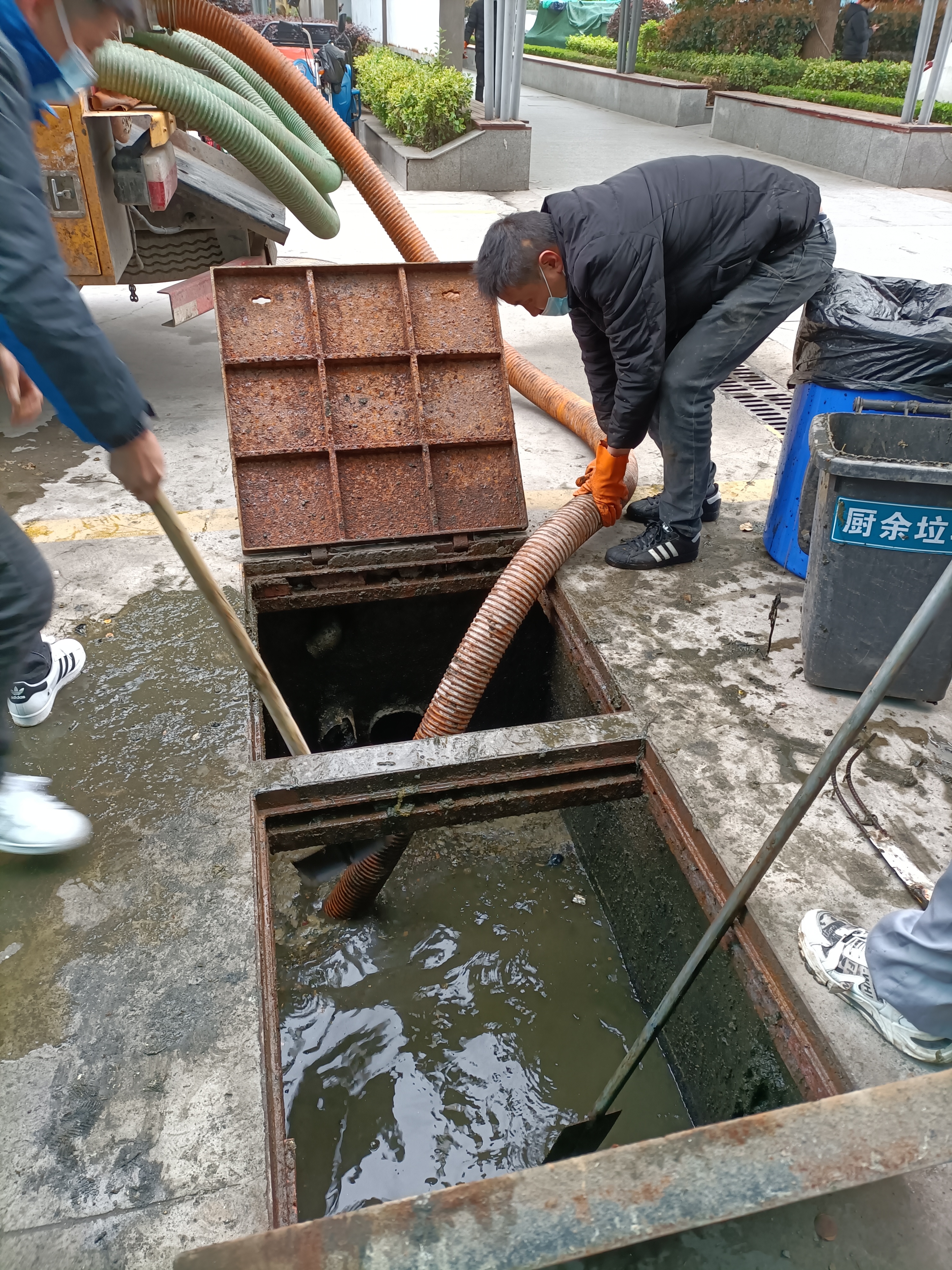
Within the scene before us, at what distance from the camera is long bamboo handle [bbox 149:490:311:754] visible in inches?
80.2

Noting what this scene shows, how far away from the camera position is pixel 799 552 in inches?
140

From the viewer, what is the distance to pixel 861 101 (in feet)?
43.8

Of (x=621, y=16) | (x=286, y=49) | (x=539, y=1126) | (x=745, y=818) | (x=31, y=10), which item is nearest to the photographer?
(x=31, y=10)

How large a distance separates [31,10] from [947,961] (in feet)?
8.26

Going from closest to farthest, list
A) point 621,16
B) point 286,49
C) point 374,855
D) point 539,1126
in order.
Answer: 1. point 539,1126
2. point 374,855
3. point 286,49
4. point 621,16

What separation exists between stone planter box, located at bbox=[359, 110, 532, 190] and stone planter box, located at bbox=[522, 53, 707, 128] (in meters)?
5.85

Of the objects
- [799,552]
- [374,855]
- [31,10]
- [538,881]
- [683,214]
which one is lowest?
[538,881]

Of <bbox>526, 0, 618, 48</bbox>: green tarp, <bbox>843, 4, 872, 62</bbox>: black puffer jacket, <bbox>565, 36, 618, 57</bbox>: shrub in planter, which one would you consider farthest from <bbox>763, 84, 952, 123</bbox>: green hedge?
<bbox>526, 0, 618, 48</bbox>: green tarp

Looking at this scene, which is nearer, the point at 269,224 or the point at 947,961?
the point at 947,961

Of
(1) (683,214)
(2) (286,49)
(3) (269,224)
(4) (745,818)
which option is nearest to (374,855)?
(4) (745,818)

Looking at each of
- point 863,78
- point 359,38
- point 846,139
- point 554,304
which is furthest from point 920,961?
point 359,38

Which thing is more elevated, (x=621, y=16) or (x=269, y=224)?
(x=621, y=16)

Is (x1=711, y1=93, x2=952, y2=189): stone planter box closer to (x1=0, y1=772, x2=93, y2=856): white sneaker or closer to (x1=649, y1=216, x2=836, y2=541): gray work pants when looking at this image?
(x1=649, y1=216, x2=836, y2=541): gray work pants

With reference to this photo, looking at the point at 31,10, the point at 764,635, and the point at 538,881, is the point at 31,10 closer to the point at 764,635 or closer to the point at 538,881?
the point at 764,635
